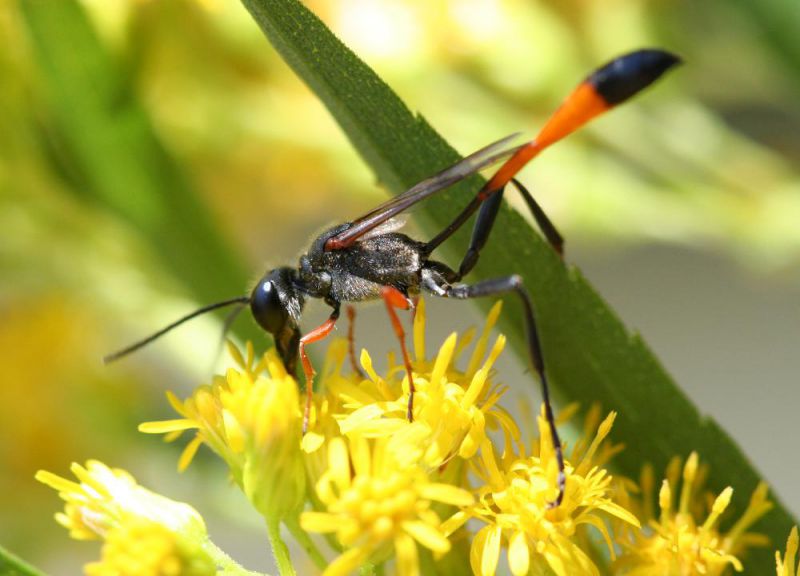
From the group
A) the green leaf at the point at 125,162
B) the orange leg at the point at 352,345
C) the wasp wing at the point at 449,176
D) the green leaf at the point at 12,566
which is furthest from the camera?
the green leaf at the point at 125,162

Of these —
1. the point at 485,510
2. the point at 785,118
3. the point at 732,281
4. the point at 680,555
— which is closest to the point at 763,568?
the point at 680,555

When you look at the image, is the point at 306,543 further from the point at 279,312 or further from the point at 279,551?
the point at 279,312

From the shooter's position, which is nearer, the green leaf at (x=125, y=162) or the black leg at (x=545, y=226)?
the black leg at (x=545, y=226)

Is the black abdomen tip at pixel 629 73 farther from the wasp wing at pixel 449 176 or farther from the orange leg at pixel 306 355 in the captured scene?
the orange leg at pixel 306 355

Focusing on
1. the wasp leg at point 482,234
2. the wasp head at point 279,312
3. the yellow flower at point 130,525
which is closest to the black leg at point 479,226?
the wasp leg at point 482,234

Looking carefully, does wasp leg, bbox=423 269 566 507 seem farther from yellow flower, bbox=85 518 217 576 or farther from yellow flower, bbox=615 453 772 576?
yellow flower, bbox=85 518 217 576

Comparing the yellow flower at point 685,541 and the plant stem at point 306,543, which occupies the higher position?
the plant stem at point 306,543

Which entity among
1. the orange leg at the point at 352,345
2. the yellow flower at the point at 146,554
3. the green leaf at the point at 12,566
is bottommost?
the yellow flower at the point at 146,554

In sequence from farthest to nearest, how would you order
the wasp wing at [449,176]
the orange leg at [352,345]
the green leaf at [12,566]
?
the orange leg at [352,345], the wasp wing at [449,176], the green leaf at [12,566]
